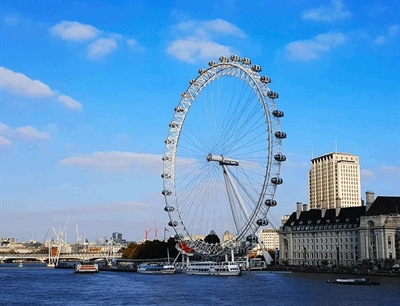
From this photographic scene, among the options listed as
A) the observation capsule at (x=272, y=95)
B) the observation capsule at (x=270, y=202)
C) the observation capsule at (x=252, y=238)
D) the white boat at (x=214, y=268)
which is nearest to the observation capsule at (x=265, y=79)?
the observation capsule at (x=272, y=95)

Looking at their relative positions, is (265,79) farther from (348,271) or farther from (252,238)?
(348,271)

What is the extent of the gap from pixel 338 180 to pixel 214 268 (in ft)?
311

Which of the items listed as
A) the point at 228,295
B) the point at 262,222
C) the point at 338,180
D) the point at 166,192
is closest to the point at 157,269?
the point at 166,192

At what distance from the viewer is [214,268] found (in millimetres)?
86062

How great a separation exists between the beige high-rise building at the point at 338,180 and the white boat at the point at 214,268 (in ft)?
279

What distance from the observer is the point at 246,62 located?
2616 inches

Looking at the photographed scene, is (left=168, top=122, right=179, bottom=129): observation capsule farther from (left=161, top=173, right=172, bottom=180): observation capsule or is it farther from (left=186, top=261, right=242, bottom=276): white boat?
(left=186, top=261, right=242, bottom=276): white boat

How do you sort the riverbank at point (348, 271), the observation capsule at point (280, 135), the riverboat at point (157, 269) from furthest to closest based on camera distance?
the riverboat at point (157, 269)
the riverbank at point (348, 271)
the observation capsule at point (280, 135)

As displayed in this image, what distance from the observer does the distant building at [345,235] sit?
8475 cm

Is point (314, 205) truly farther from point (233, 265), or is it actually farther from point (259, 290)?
point (259, 290)

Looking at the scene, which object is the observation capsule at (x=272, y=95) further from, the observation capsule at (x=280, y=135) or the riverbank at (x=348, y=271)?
the riverbank at (x=348, y=271)

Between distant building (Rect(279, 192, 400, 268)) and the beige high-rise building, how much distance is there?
6769 cm

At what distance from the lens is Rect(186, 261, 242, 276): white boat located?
8244 cm

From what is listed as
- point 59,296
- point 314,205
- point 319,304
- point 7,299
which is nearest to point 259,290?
point 319,304
